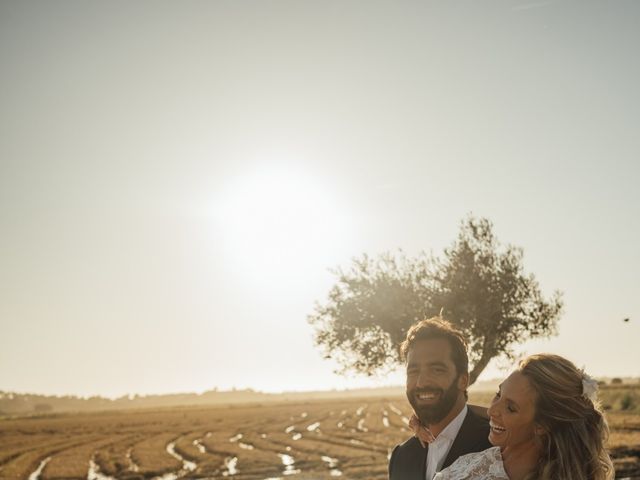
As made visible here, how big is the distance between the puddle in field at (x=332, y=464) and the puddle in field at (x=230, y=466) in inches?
198

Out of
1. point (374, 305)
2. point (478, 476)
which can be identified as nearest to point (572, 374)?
point (478, 476)

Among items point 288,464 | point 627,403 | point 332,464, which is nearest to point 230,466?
point 288,464

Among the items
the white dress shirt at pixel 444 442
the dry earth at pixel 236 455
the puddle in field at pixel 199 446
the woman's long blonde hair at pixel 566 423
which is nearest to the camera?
the woman's long blonde hair at pixel 566 423

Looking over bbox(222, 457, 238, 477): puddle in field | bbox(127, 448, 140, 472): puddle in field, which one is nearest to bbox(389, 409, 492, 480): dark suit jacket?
Result: bbox(222, 457, 238, 477): puddle in field

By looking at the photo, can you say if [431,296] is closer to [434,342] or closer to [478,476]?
[434,342]

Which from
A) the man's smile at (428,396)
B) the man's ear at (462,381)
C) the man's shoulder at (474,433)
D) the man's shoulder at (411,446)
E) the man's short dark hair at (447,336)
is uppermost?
the man's short dark hair at (447,336)

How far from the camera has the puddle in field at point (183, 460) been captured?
35.6 meters

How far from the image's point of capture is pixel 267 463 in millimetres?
35125

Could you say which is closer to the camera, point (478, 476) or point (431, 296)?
point (478, 476)

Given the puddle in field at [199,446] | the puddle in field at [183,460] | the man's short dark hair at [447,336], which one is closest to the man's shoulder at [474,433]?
the man's short dark hair at [447,336]

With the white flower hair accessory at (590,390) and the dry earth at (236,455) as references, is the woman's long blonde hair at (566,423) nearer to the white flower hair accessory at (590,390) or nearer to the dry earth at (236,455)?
the white flower hair accessory at (590,390)

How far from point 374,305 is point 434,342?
1334 centimetres

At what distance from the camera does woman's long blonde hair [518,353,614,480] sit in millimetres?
3607

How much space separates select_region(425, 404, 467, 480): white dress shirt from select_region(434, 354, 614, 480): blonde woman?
190cm
